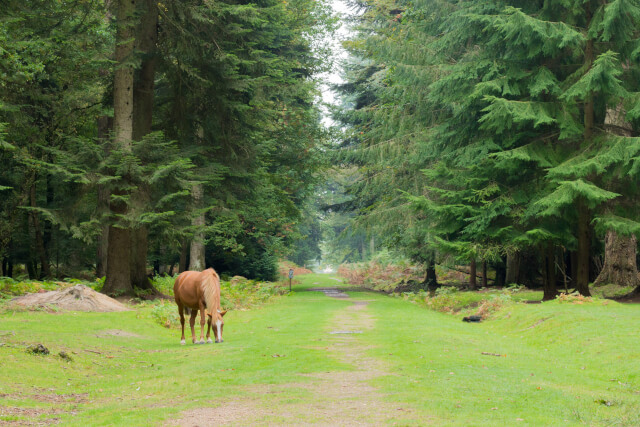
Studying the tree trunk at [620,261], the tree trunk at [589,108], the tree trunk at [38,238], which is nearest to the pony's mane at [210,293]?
→ the tree trunk at [589,108]

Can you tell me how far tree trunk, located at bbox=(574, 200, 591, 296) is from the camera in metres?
20.8

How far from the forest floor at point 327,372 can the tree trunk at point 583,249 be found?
11.6 feet

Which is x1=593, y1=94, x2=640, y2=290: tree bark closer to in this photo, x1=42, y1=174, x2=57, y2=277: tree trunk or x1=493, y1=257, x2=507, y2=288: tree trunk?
x1=493, y1=257, x2=507, y2=288: tree trunk

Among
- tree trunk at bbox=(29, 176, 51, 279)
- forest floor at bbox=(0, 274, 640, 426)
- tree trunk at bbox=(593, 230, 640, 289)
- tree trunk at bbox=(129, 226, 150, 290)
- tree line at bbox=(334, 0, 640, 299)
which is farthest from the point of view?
tree trunk at bbox=(29, 176, 51, 279)

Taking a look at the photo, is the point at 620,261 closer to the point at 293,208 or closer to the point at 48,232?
the point at 293,208

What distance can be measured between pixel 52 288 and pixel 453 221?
1500cm

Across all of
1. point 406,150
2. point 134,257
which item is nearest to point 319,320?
point 134,257

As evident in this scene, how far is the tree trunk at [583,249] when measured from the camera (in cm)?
2075

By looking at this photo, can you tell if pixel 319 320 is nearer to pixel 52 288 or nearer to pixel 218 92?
pixel 52 288

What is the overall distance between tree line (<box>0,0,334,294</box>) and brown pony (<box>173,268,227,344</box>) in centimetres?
486

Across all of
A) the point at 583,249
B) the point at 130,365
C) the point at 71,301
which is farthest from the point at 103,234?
the point at 583,249

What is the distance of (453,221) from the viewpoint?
2361 centimetres

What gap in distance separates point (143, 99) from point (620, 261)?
20.2 m

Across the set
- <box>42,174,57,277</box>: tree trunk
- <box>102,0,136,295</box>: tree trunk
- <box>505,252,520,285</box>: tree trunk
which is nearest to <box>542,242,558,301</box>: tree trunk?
<box>505,252,520,285</box>: tree trunk
